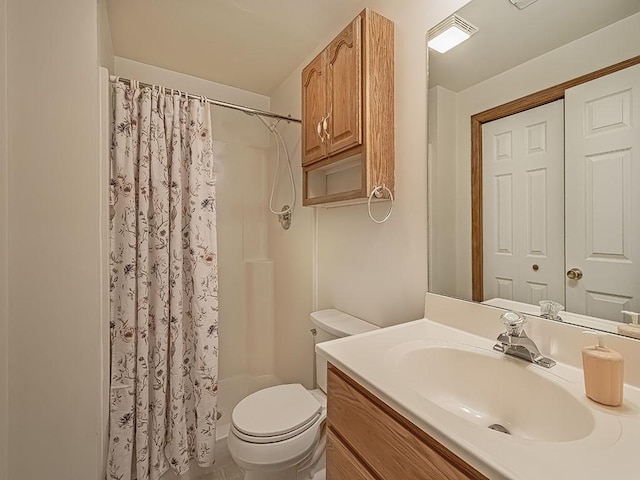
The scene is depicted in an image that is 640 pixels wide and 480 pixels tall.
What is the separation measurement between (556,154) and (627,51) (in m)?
0.25

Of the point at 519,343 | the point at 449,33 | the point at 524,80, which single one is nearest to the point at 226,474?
the point at 519,343

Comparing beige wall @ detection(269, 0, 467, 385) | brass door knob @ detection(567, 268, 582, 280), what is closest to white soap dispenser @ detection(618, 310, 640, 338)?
brass door knob @ detection(567, 268, 582, 280)

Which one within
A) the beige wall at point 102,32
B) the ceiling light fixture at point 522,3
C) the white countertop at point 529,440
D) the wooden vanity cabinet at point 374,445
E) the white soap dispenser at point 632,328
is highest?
the beige wall at point 102,32

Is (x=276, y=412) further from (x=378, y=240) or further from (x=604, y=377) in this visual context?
(x=604, y=377)

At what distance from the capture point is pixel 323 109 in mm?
1360

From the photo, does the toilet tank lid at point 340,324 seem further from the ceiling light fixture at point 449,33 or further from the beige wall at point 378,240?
the ceiling light fixture at point 449,33

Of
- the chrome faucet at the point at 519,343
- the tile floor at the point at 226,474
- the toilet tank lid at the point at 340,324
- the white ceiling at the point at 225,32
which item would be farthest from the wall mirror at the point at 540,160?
the tile floor at the point at 226,474

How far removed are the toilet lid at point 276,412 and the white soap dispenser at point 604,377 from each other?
1.02 m

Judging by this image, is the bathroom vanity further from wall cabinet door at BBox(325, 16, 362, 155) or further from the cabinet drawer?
wall cabinet door at BBox(325, 16, 362, 155)

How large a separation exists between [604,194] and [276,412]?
1.39m

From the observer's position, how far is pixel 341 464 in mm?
790

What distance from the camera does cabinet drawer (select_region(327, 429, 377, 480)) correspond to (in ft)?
2.36

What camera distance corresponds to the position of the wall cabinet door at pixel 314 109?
1365mm

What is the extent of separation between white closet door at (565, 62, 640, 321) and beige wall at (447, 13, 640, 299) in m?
0.06
